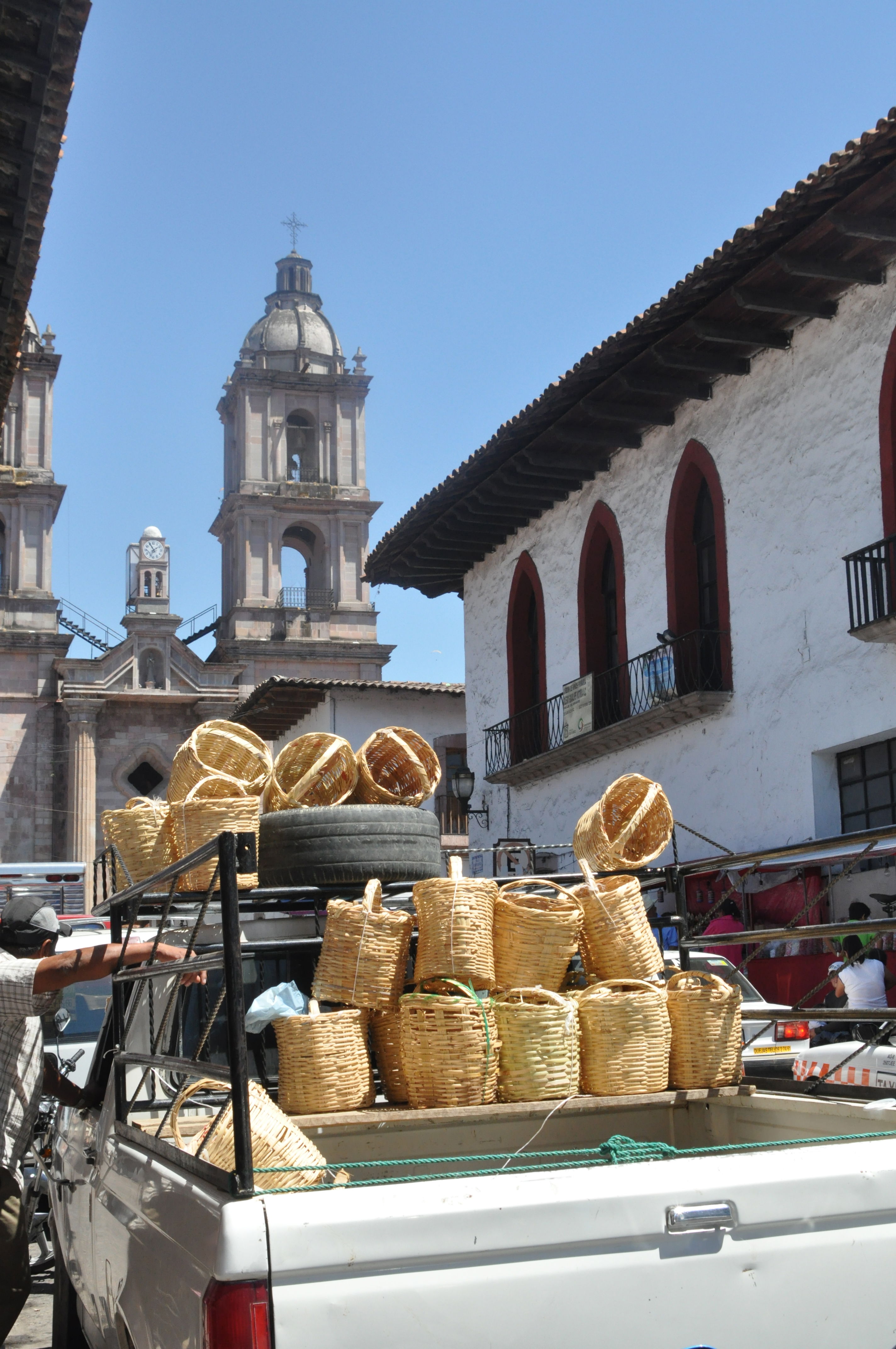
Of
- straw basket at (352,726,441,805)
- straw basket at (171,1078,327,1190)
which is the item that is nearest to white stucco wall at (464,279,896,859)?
straw basket at (352,726,441,805)

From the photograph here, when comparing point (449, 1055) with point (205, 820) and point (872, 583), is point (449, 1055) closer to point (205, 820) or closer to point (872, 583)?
point (205, 820)

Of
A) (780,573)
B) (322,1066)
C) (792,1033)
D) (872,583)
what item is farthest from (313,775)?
(780,573)

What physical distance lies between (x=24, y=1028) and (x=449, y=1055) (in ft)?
5.16

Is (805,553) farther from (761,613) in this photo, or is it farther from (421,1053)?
(421,1053)

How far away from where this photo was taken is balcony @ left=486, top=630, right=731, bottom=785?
640 inches

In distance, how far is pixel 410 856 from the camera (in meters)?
5.46

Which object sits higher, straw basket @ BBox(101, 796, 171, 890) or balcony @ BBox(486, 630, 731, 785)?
balcony @ BBox(486, 630, 731, 785)

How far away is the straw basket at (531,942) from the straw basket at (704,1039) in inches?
16.8

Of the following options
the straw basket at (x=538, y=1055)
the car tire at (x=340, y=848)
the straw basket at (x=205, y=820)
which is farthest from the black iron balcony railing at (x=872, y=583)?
the straw basket at (x=538, y=1055)

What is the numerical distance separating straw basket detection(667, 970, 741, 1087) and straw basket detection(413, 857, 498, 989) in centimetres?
67

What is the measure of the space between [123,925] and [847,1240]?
131 inches

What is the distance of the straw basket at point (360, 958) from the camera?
4871 mm

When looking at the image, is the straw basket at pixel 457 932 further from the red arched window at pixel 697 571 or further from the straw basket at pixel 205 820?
the red arched window at pixel 697 571

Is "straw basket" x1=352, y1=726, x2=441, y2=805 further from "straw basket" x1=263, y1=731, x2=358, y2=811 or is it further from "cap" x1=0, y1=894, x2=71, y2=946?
"cap" x1=0, y1=894, x2=71, y2=946
